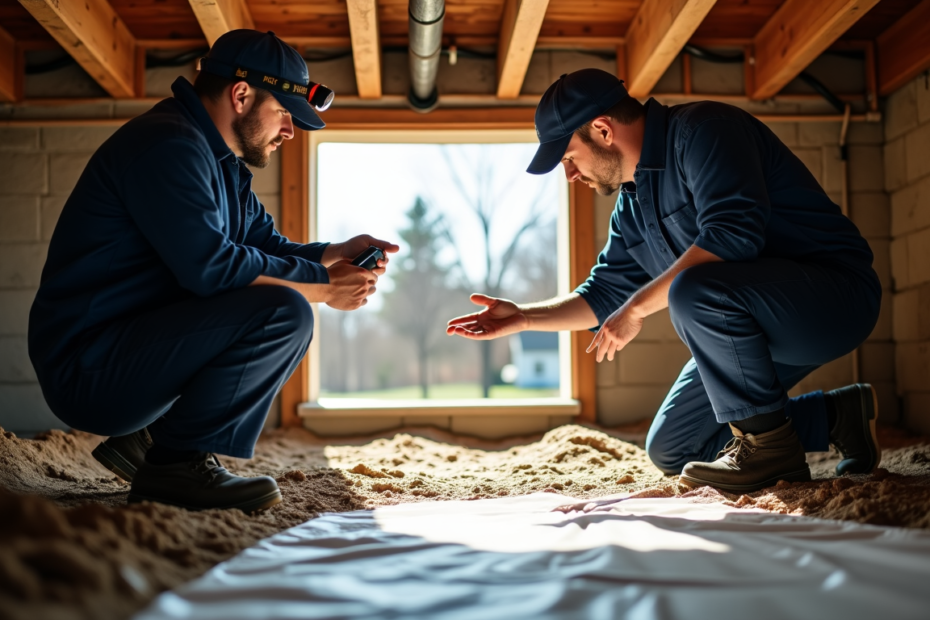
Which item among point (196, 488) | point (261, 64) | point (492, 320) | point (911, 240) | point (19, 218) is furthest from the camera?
point (19, 218)

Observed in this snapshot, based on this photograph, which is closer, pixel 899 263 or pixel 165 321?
pixel 165 321

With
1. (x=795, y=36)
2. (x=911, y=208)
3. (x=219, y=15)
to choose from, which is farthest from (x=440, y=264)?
(x=219, y=15)

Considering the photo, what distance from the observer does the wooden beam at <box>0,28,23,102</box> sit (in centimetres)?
379

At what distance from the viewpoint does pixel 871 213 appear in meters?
4.03

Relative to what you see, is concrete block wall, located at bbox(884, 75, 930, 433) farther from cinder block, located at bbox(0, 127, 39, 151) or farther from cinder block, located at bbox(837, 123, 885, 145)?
cinder block, located at bbox(0, 127, 39, 151)

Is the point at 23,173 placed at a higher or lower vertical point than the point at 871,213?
higher

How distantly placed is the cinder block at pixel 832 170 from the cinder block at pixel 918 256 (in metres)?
0.45

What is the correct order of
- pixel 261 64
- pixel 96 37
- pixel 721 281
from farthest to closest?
pixel 96 37, pixel 261 64, pixel 721 281

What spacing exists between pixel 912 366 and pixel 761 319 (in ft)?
7.71

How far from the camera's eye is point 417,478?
103 inches

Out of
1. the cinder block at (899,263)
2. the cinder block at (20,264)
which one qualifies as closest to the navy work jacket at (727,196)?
the cinder block at (899,263)

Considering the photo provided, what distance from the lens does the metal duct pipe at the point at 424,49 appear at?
3.18 m

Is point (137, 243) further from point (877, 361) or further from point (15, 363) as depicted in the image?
point (877, 361)

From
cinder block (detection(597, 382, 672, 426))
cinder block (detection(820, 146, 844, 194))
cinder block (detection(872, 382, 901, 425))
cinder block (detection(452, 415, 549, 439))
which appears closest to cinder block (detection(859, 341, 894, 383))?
cinder block (detection(872, 382, 901, 425))
